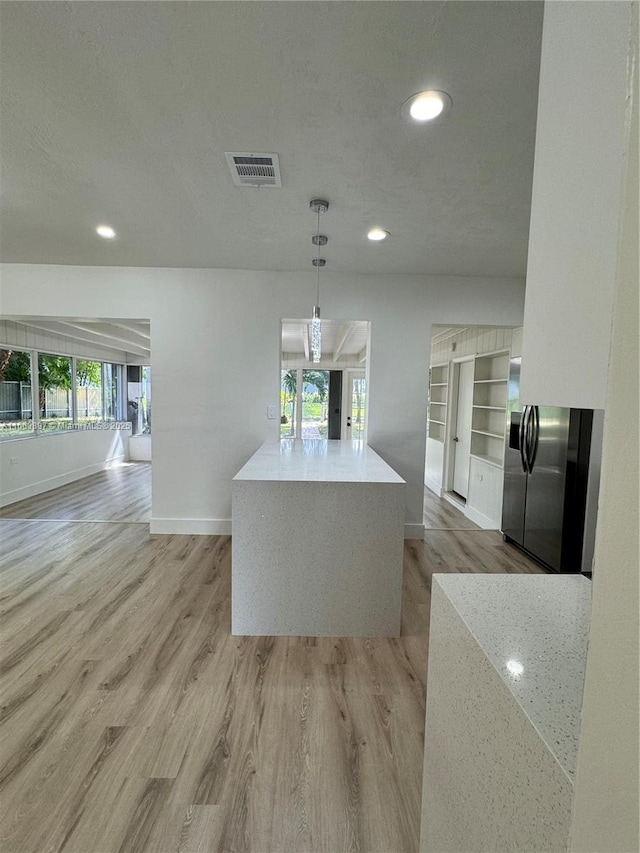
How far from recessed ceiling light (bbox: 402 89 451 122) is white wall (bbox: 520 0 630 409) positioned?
3.71ft

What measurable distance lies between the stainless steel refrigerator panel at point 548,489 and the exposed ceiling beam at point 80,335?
5.58 meters

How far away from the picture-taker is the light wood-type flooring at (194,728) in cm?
130

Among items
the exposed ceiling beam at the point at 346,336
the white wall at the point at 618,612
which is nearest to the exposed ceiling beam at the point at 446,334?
the exposed ceiling beam at the point at 346,336

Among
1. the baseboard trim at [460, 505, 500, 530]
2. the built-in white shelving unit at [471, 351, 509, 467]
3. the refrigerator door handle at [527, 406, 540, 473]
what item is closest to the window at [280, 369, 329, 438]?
the built-in white shelving unit at [471, 351, 509, 467]

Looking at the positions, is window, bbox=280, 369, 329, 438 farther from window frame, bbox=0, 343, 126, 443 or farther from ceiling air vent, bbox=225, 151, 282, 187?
ceiling air vent, bbox=225, 151, 282, 187

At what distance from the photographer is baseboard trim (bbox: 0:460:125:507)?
202 inches

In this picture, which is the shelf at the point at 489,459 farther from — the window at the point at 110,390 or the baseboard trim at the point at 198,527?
the window at the point at 110,390

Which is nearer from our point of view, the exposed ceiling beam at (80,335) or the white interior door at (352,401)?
the exposed ceiling beam at (80,335)

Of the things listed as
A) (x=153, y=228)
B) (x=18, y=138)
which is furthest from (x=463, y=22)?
(x=153, y=228)

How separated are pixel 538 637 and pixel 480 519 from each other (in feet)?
14.0

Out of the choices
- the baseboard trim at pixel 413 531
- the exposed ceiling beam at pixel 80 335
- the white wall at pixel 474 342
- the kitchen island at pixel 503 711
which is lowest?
the baseboard trim at pixel 413 531

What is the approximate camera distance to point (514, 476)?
3.75m

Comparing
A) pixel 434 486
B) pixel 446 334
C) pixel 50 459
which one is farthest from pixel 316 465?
pixel 50 459

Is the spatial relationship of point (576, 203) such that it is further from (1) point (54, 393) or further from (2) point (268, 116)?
(1) point (54, 393)
